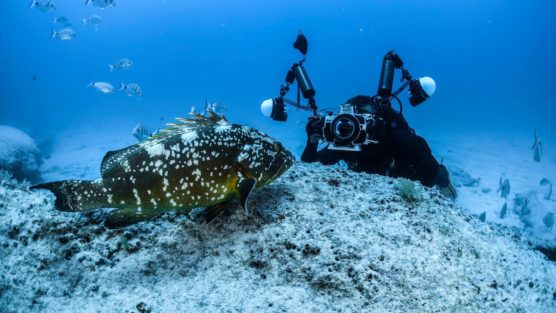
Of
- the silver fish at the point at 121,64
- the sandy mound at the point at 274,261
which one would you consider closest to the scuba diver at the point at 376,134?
the sandy mound at the point at 274,261

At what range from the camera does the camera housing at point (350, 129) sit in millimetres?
4426

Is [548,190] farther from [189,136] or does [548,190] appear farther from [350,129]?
[189,136]

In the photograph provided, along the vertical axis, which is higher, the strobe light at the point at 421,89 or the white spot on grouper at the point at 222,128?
the strobe light at the point at 421,89

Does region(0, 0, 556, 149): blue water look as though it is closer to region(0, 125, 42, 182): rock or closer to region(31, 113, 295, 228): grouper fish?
region(0, 125, 42, 182): rock

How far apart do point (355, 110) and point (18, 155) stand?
16.9m

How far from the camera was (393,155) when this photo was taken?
495 cm

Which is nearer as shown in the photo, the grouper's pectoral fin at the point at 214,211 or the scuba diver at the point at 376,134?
the grouper's pectoral fin at the point at 214,211

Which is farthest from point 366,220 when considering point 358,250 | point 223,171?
point 223,171

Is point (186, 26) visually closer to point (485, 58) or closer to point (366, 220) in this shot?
point (485, 58)

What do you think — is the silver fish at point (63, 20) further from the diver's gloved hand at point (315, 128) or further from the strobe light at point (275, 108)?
the diver's gloved hand at point (315, 128)

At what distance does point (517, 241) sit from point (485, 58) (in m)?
176

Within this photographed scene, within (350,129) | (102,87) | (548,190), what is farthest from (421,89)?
(548,190)

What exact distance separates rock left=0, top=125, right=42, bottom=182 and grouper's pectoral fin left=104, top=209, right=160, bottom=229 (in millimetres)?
15374

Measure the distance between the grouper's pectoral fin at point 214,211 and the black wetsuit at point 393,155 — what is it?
2682 millimetres
